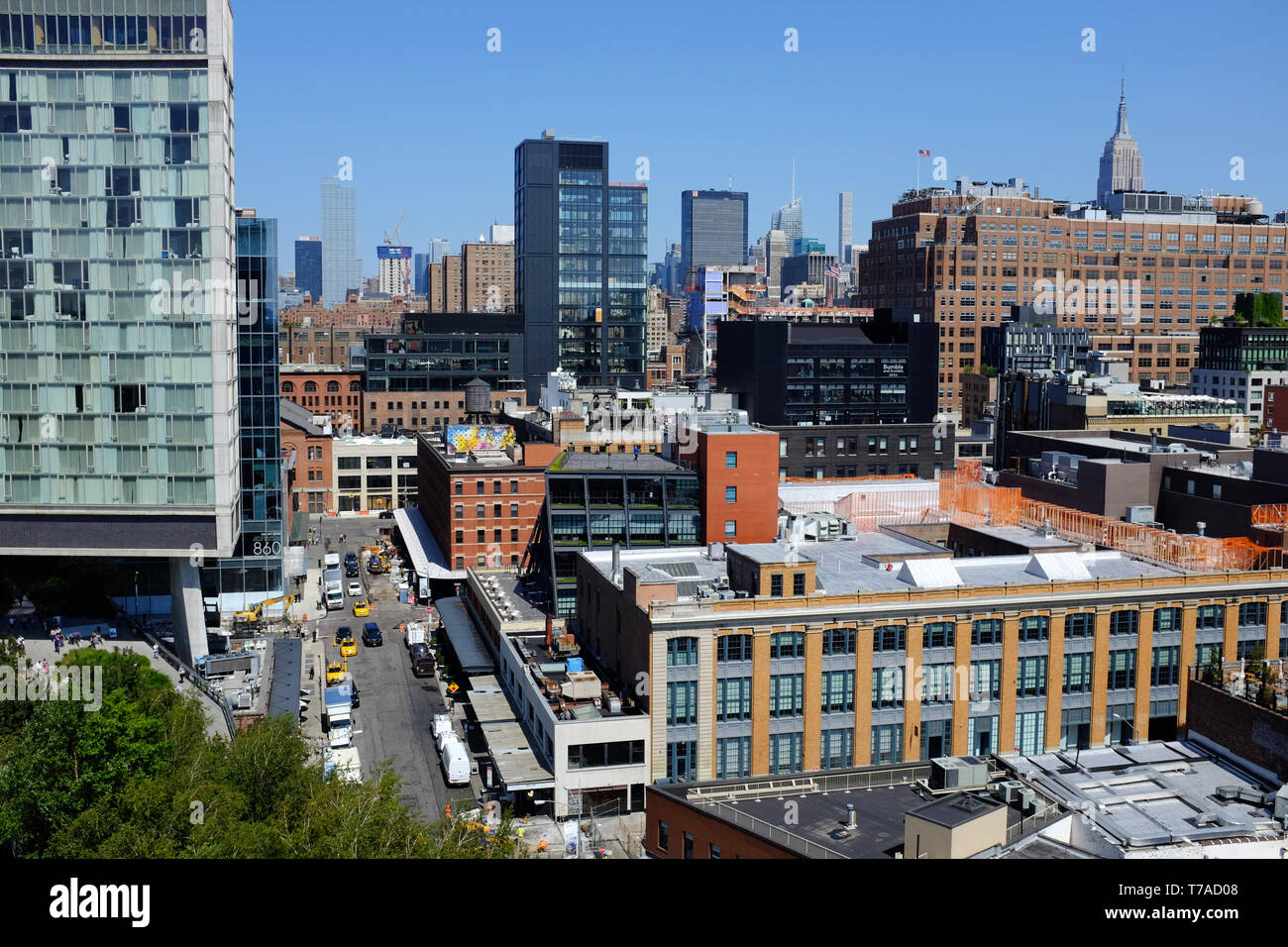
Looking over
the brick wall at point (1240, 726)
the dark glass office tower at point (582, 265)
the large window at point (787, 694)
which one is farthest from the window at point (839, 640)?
the dark glass office tower at point (582, 265)

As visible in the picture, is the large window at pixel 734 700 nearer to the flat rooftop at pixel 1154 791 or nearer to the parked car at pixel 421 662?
the flat rooftop at pixel 1154 791

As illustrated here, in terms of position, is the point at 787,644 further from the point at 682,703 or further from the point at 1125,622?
the point at 1125,622

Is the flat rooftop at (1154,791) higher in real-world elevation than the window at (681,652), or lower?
lower

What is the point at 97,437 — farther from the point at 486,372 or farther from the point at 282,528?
the point at 486,372

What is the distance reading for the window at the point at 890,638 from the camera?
47188 millimetres

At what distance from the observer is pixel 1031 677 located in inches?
1923

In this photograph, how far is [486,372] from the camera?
468 ft

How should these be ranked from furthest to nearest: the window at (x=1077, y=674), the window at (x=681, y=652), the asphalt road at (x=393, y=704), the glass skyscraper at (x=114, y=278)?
1. the glass skyscraper at (x=114, y=278)
2. the asphalt road at (x=393, y=704)
3. the window at (x=1077, y=674)
4. the window at (x=681, y=652)

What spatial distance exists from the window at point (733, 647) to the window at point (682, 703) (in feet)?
4.99

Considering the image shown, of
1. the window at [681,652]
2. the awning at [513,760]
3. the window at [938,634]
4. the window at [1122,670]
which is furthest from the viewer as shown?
the window at [1122,670]

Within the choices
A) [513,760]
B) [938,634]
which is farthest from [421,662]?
[938,634]

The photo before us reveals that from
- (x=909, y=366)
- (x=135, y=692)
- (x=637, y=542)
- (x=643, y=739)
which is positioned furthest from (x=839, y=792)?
(x=909, y=366)

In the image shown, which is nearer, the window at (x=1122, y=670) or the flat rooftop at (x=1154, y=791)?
the flat rooftop at (x=1154, y=791)
